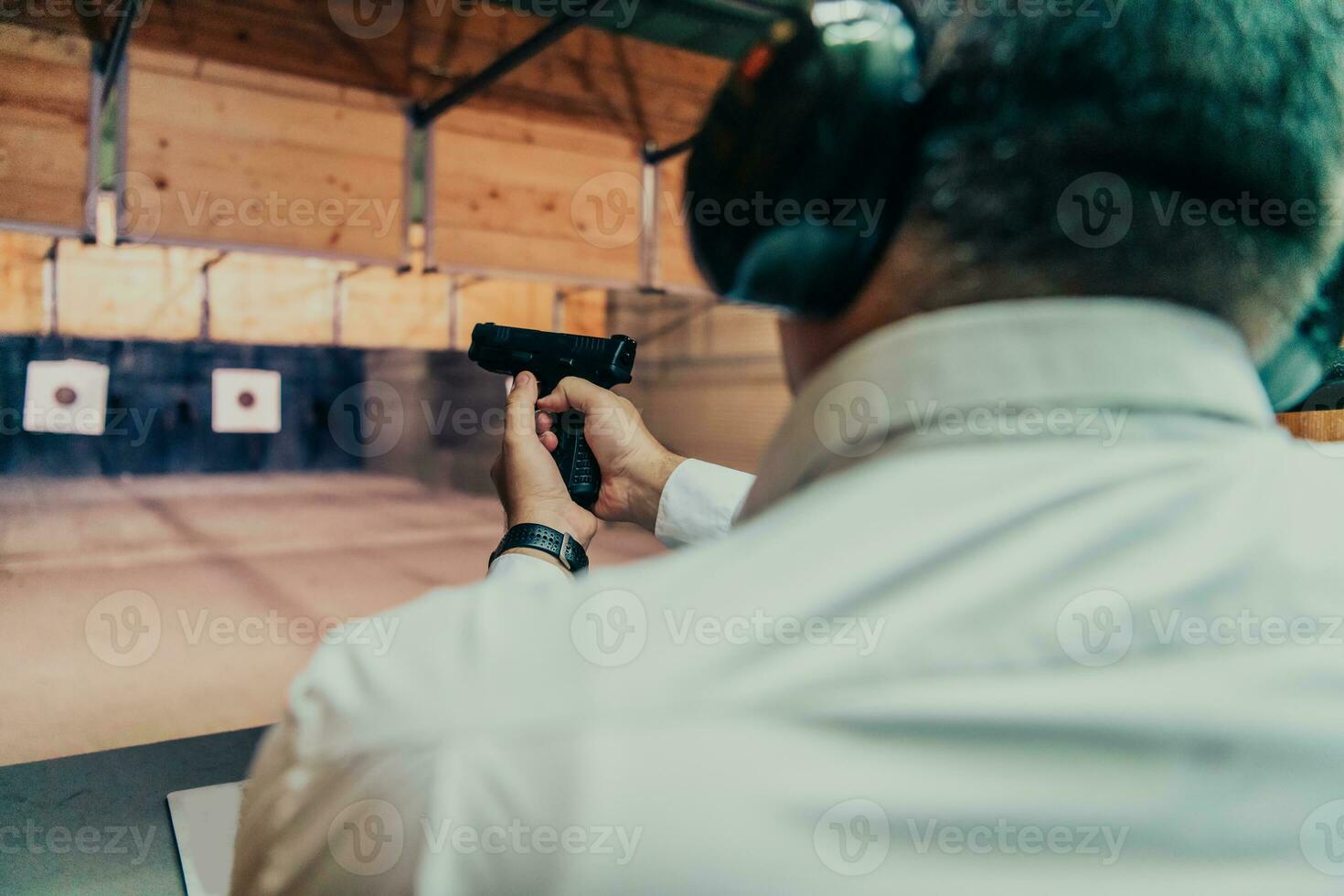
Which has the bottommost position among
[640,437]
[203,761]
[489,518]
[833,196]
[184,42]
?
[489,518]

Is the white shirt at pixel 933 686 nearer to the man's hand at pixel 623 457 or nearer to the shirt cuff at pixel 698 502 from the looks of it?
the shirt cuff at pixel 698 502

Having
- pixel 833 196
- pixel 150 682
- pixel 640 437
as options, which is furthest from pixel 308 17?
pixel 833 196

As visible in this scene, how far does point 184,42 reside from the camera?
205cm

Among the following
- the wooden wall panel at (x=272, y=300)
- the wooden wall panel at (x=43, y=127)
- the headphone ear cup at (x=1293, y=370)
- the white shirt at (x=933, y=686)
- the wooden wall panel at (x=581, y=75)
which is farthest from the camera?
the wooden wall panel at (x=272, y=300)

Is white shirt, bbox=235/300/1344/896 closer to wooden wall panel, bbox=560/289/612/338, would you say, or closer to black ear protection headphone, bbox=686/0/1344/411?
black ear protection headphone, bbox=686/0/1344/411

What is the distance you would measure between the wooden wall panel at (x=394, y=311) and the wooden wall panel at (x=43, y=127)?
115 centimetres

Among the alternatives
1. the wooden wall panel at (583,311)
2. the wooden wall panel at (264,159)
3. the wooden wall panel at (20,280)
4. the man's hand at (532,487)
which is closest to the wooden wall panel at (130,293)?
the wooden wall panel at (20,280)

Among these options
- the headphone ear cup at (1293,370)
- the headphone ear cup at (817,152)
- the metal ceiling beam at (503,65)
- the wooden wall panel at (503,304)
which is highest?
the metal ceiling beam at (503,65)

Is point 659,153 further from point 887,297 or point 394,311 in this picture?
point 887,297

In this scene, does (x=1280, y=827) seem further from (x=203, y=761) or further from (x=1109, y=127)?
(x=203, y=761)

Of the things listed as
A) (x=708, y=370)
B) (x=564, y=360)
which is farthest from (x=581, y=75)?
(x=564, y=360)

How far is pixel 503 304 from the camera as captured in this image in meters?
3.16

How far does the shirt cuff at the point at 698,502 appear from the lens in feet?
2.71

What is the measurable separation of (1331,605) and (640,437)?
76 cm
